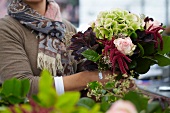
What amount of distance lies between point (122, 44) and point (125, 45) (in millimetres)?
13

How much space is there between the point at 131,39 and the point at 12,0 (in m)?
0.78

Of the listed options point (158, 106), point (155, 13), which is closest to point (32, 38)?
point (158, 106)

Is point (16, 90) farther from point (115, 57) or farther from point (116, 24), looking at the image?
point (116, 24)

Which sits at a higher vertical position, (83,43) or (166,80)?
(83,43)

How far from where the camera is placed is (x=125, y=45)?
136 centimetres

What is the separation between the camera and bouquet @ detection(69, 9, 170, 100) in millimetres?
1385

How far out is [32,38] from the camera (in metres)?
1.78

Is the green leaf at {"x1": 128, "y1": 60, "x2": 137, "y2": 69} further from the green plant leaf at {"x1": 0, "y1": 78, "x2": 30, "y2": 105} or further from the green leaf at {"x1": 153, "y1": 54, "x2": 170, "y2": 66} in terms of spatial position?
the green plant leaf at {"x1": 0, "y1": 78, "x2": 30, "y2": 105}

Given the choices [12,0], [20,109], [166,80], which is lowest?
[166,80]

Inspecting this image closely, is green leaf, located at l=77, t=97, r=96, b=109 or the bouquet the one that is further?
the bouquet

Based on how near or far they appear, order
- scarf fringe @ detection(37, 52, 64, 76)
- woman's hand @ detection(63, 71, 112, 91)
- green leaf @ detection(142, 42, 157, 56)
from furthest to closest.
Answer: scarf fringe @ detection(37, 52, 64, 76), woman's hand @ detection(63, 71, 112, 91), green leaf @ detection(142, 42, 157, 56)

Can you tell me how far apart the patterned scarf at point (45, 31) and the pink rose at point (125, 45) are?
1.67ft

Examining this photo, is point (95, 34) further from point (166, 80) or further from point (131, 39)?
point (166, 80)

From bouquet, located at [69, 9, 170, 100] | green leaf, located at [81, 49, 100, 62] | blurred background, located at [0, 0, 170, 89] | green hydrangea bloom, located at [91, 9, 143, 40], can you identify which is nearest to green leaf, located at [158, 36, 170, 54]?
bouquet, located at [69, 9, 170, 100]
